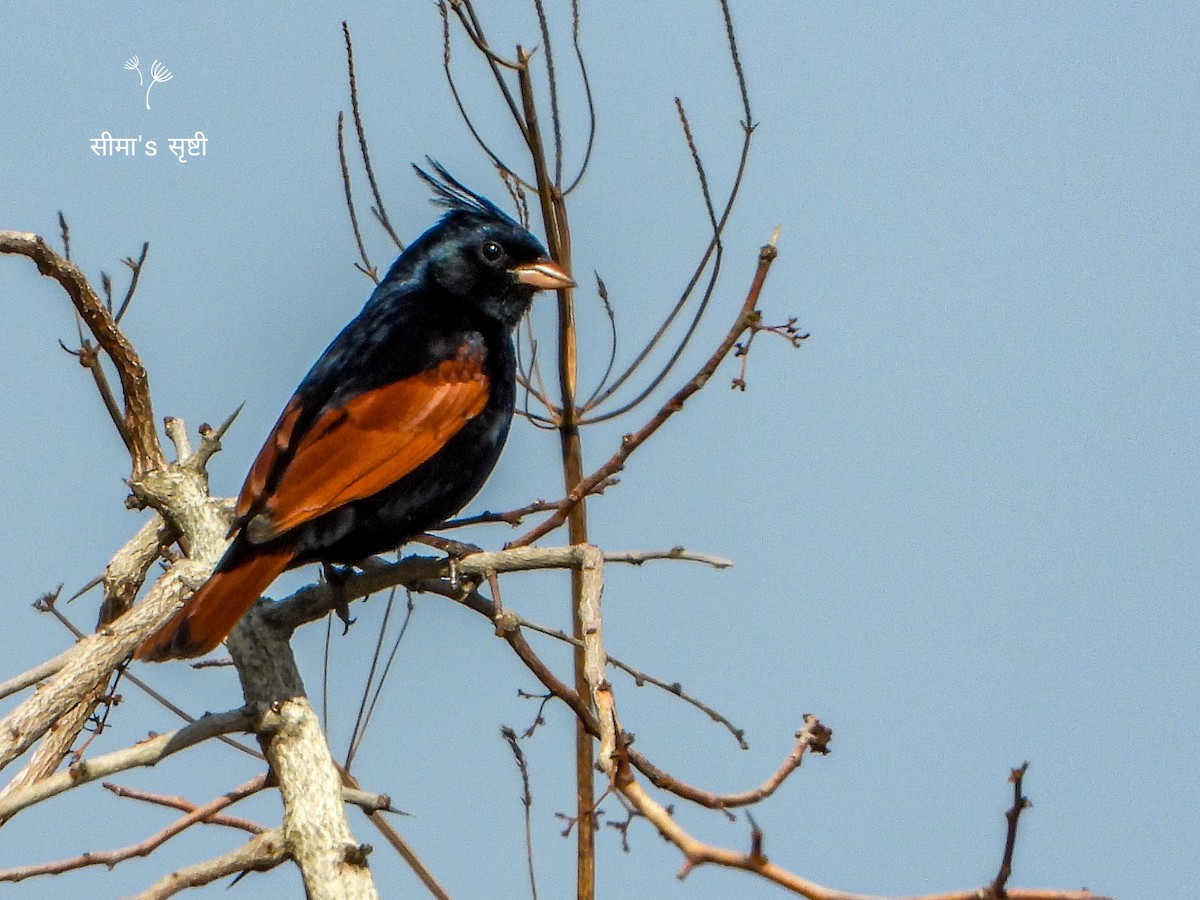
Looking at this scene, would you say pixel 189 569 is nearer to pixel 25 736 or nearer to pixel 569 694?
pixel 25 736

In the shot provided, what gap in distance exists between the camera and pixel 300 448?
4.21 metres

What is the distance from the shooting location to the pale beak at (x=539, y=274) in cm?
484

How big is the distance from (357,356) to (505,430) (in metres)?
0.49

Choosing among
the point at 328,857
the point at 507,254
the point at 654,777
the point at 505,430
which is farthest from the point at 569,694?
the point at 507,254

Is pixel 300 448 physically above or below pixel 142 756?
above

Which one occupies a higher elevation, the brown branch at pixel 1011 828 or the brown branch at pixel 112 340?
the brown branch at pixel 112 340

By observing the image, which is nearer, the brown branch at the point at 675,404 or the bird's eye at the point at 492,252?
the brown branch at the point at 675,404

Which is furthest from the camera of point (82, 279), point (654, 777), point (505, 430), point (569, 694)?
point (505, 430)

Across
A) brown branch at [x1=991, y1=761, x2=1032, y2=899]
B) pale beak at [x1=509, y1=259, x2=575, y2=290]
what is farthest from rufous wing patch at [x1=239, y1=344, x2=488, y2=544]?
brown branch at [x1=991, y1=761, x2=1032, y2=899]

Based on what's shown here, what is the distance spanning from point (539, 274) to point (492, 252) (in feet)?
0.69

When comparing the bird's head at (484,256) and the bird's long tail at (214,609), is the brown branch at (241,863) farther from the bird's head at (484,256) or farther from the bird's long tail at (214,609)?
the bird's head at (484,256)

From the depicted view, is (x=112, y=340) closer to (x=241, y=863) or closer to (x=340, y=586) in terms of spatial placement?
(x=340, y=586)

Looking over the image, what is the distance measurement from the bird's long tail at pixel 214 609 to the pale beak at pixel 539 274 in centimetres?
150

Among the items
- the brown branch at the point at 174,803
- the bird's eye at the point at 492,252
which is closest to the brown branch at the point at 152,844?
the brown branch at the point at 174,803
